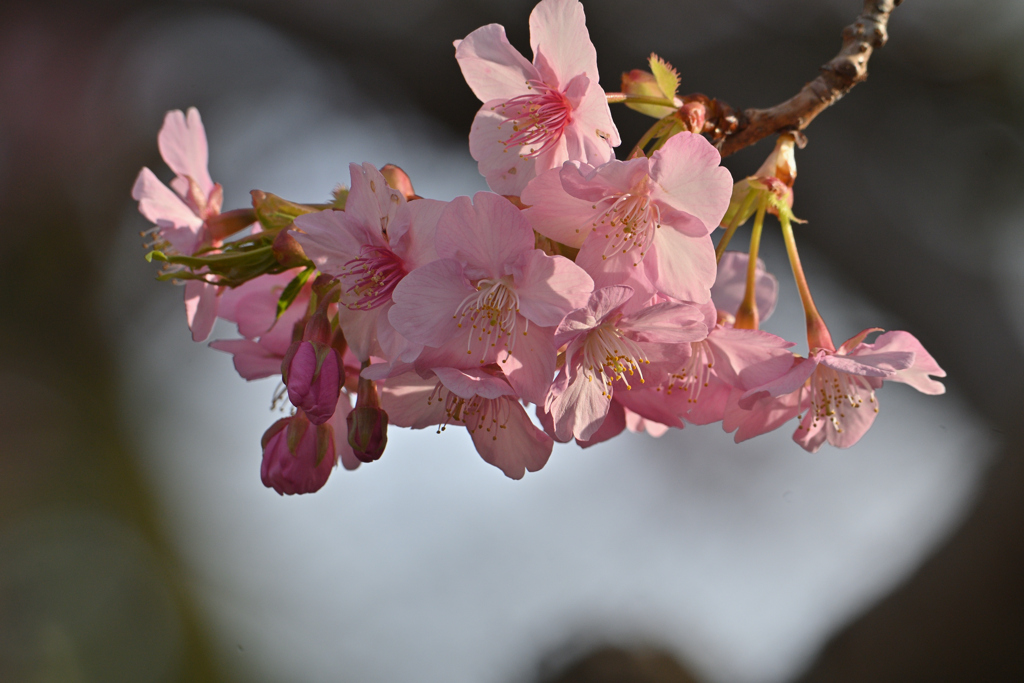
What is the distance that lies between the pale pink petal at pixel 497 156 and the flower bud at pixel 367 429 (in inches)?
7.9

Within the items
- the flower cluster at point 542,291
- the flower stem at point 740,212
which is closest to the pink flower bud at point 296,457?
the flower cluster at point 542,291

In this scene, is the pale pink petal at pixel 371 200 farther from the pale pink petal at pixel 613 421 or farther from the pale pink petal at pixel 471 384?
the pale pink petal at pixel 613 421

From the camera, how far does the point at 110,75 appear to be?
8.03 feet

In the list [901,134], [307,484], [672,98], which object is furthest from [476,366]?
[901,134]

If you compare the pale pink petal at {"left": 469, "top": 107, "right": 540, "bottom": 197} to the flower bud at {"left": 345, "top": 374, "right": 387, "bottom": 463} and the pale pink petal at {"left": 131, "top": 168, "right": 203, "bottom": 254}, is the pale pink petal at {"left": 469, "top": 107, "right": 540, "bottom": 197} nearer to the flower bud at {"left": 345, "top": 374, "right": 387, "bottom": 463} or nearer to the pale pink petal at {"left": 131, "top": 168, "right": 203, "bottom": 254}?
the flower bud at {"left": 345, "top": 374, "right": 387, "bottom": 463}

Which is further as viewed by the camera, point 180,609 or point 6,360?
point 180,609

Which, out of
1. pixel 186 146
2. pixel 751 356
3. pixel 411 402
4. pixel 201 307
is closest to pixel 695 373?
pixel 751 356

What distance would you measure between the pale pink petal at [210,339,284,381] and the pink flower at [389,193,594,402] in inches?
10.4

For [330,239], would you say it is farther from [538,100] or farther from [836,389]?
[836,389]

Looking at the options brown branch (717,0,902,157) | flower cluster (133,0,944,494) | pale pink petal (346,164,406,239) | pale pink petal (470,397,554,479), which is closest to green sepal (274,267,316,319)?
flower cluster (133,0,944,494)

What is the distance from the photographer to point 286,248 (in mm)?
483

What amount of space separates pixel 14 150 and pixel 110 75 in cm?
52

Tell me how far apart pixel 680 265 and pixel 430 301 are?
0.19 meters

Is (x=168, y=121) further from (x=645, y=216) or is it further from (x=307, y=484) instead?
(x=645, y=216)
